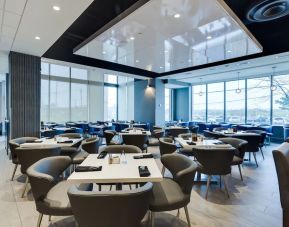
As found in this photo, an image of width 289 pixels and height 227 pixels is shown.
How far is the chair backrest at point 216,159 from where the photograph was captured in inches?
123

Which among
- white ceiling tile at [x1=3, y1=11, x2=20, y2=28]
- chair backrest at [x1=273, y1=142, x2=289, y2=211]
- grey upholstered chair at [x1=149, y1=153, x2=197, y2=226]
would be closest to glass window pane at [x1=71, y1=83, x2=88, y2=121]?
white ceiling tile at [x1=3, y1=11, x2=20, y2=28]

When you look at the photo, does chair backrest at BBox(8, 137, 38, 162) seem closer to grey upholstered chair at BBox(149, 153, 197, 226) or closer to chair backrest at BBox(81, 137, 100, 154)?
chair backrest at BBox(81, 137, 100, 154)

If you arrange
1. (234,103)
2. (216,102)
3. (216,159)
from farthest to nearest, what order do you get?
(216,102)
(234,103)
(216,159)

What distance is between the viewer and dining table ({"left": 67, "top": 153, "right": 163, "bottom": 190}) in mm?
1824

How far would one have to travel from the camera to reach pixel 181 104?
1409 cm

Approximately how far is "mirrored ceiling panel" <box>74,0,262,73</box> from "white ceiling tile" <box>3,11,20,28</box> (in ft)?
5.51

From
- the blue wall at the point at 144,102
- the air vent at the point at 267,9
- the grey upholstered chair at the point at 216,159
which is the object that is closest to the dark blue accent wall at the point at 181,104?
the blue wall at the point at 144,102

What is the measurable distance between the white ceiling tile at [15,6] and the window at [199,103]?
35.1 feet

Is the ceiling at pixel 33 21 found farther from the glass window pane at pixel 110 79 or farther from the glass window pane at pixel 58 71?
the glass window pane at pixel 110 79

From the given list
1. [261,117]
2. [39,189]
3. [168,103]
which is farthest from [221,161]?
[168,103]

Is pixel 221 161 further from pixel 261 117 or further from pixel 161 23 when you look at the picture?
pixel 261 117

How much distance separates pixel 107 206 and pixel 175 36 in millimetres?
4597

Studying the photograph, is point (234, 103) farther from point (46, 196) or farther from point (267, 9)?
point (46, 196)

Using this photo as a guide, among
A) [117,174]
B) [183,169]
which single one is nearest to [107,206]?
[117,174]
